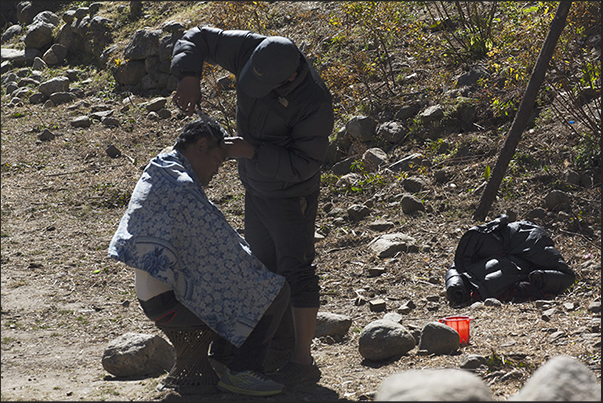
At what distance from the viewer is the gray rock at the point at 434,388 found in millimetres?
1966

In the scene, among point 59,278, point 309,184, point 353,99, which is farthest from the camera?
point 353,99

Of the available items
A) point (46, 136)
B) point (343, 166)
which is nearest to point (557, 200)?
point (343, 166)

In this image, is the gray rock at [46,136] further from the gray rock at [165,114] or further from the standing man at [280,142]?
the standing man at [280,142]

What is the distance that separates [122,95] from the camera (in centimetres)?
1108

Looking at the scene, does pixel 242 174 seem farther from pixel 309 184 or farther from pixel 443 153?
pixel 443 153

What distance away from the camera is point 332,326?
462 cm

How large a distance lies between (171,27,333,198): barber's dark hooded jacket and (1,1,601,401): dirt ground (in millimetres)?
1095

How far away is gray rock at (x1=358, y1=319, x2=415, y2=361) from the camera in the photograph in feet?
13.4

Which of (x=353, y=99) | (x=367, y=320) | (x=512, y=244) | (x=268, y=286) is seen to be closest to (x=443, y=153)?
(x=353, y=99)

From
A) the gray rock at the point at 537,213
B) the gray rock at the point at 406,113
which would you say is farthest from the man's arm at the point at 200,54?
the gray rock at the point at 406,113

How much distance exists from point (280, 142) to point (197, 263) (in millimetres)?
810

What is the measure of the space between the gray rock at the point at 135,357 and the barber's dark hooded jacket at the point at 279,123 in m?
1.08

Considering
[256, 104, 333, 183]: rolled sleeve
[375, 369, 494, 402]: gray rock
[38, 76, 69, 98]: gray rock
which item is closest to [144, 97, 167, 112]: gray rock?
[38, 76, 69, 98]: gray rock

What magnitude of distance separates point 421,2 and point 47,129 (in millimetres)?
5301
